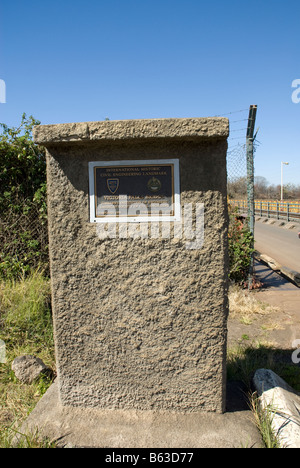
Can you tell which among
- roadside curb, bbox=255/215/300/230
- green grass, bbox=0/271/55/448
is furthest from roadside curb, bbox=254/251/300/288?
roadside curb, bbox=255/215/300/230

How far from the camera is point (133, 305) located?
2354mm

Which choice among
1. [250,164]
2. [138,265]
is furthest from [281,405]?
[250,164]

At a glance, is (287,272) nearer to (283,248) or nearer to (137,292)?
(137,292)

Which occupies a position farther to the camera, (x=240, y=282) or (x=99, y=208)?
(x=240, y=282)

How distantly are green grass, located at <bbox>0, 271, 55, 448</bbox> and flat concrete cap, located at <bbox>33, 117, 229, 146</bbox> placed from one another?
1.97 meters

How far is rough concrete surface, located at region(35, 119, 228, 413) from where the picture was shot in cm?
227

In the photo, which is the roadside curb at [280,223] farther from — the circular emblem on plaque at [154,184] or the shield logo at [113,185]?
the shield logo at [113,185]

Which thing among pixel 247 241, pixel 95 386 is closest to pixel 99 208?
pixel 95 386

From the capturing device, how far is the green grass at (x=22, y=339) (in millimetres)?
2625

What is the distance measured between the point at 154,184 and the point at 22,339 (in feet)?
8.42

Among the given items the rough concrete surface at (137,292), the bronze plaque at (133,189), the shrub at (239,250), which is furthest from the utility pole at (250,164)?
the bronze plaque at (133,189)

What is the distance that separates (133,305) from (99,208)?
73 centimetres

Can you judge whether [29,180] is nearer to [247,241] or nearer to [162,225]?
[162,225]

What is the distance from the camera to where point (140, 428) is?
2258 millimetres
